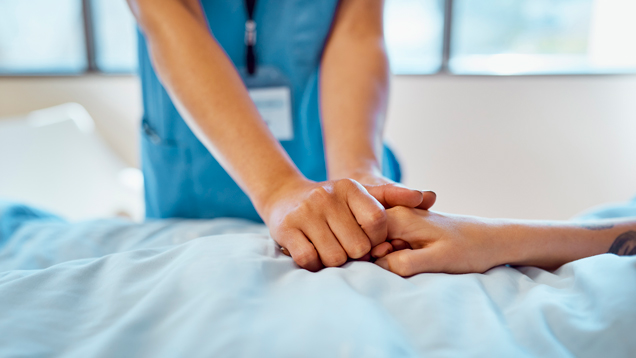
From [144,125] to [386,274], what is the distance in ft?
2.66

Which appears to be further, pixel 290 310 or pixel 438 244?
pixel 438 244

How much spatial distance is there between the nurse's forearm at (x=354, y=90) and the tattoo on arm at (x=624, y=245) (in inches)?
16.3

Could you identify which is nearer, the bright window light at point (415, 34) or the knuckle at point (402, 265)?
the knuckle at point (402, 265)

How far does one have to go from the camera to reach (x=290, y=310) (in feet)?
1.39

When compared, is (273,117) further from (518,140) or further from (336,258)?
(518,140)

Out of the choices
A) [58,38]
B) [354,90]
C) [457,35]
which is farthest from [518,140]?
[58,38]

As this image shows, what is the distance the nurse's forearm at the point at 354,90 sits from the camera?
87 centimetres

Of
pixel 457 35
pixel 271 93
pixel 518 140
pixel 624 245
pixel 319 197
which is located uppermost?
pixel 457 35

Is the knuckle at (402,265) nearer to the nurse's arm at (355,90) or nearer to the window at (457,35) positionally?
the nurse's arm at (355,90)

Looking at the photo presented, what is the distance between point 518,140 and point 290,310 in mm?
2510

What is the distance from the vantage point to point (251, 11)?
1.03 m

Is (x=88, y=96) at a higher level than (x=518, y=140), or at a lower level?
higher

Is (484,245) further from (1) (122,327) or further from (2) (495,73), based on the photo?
(2) (495,73)

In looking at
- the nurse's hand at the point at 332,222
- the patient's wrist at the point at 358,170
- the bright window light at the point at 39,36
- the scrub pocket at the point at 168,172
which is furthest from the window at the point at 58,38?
the nurse's hand at the point at 332,222
